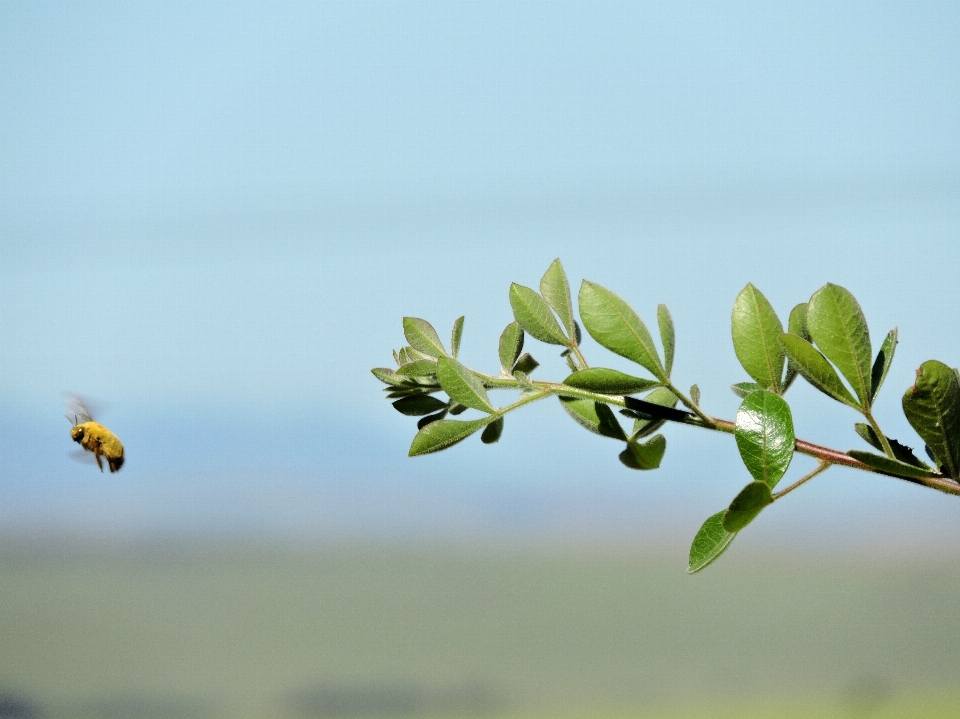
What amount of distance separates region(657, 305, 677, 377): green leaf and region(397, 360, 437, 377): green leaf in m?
0.06

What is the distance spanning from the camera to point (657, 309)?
0.63 feet

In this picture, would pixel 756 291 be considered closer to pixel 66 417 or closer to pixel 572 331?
pixel 572 331

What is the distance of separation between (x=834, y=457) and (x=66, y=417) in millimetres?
690

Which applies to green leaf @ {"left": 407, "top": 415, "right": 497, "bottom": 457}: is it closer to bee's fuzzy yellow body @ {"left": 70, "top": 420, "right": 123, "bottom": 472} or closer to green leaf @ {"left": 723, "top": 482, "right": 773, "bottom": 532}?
green leaf @ {"left": 723, "top": 482, "right": 773, "bottom": 532}

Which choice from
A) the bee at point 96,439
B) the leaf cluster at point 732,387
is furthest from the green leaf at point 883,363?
the bee at point 96,439

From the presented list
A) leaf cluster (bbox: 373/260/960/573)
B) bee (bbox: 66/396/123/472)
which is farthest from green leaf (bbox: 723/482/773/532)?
bee (bbox: 66/396/123/472)

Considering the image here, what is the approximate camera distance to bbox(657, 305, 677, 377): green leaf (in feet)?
0.61

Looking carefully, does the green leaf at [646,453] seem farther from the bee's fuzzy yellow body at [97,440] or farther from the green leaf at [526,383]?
the bee's fuzzy yellow body at [97,440]

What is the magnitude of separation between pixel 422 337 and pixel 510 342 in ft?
0.08

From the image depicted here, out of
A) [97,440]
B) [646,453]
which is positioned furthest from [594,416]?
[97,440]

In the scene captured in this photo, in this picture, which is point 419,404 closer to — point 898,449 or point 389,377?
point 389,377

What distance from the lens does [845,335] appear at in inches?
6.8

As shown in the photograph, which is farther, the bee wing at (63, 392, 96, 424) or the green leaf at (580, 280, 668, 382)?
the bee wing at (63, 392, 96, 424)

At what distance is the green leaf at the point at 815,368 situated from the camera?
171 millimetres
